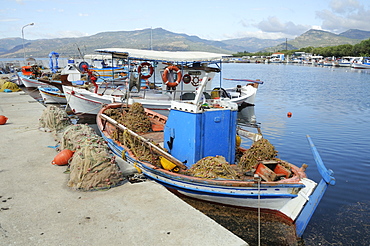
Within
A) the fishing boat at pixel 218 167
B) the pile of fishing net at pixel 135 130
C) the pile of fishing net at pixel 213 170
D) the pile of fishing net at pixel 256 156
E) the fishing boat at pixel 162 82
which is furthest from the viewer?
the fishing boat at pixel 162 82

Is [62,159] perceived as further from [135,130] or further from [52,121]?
[52,121]

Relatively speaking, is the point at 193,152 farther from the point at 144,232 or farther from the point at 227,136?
the point at 144,232

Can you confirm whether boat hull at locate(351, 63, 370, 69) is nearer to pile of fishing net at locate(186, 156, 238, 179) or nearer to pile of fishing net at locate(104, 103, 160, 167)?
pile of fishing net at locate(104, 103, 160, 167)

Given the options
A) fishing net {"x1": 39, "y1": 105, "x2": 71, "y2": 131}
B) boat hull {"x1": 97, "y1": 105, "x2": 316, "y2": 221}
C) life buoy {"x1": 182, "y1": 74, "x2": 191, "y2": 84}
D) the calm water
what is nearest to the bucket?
boat hull {"x1": 97, "y1": 105, "x2": 316, "y2": 221}

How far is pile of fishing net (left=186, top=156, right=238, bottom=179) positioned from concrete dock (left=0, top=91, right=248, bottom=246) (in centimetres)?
99

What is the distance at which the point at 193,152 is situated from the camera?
7.18 m

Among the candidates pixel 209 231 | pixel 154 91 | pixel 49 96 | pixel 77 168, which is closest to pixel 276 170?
pixel 209 231

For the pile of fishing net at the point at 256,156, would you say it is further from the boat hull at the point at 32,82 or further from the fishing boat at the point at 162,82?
the boat hull at the point at 32,82

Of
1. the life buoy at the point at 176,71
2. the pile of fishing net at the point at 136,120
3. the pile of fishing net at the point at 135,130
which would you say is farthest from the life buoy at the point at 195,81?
the pile of fishing net at the point at 136,120

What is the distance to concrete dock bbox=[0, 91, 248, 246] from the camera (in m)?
4.36

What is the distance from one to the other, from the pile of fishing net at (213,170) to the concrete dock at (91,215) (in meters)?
0.99

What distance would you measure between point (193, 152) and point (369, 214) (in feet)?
15.4

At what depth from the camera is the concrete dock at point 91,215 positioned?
4359 mm

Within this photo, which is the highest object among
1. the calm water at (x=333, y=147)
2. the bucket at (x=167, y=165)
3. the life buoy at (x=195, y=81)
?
the life buoy at (x=195, y=81)
